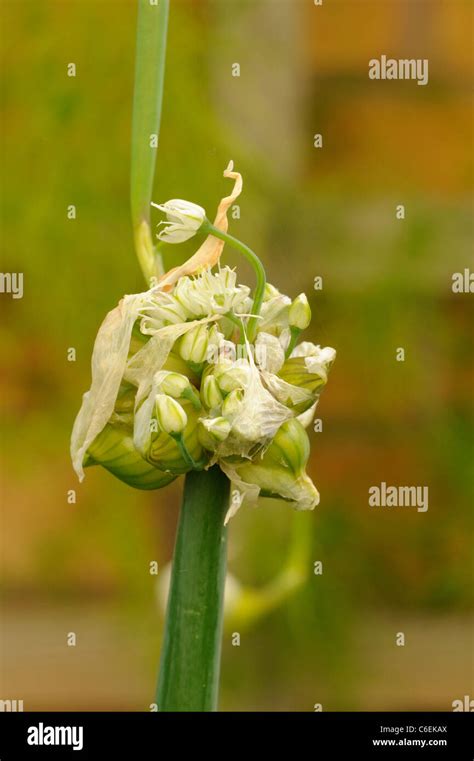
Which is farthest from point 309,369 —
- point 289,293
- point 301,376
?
point 289,293

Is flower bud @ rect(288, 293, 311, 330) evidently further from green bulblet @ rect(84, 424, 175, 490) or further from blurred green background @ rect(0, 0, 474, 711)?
blurred green background @ rect(0, 0, 474, 711)

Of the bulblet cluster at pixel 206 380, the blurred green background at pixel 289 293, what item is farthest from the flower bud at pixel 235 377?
the blurred green background at pixel 289 293

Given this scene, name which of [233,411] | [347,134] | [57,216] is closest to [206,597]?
[233,411]

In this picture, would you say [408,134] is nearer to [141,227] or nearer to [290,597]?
[290,597]

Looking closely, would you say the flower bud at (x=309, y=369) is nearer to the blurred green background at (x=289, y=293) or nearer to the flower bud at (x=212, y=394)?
the flower bud at (x=212, y=394)

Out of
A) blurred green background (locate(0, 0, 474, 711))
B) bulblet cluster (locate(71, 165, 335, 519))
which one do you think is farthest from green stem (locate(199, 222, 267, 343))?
blurred green background (locate(0, 0, 474, 711))

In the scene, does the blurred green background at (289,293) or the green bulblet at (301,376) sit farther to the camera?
the blurred green background at (289,293)
